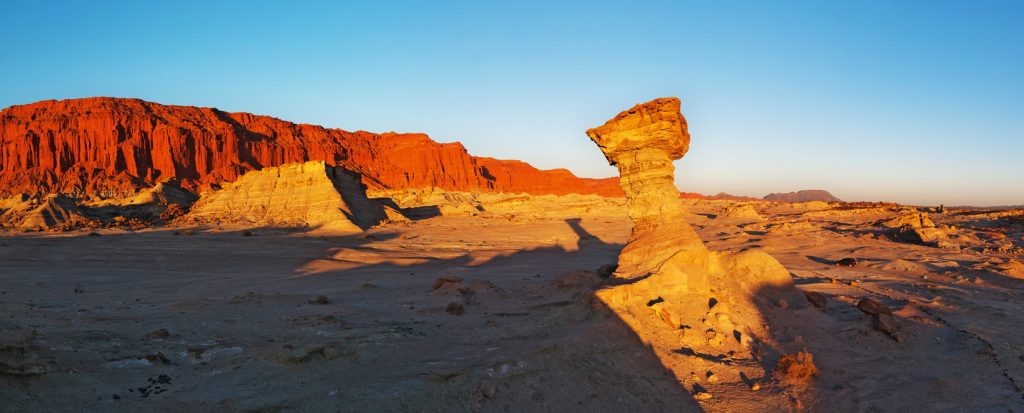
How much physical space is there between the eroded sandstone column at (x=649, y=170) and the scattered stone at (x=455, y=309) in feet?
10.4

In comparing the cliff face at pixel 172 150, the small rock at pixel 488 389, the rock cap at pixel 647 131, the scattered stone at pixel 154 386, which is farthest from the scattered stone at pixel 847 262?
the cliff face at pixel 172 150

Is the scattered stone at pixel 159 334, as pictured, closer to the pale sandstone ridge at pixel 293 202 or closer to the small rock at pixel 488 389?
the small rock at pixel 488 389

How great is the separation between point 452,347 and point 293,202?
27276 mm

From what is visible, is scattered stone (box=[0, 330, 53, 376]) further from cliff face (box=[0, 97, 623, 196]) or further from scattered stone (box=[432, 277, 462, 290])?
cliff face (box=[0, 97, 623, 196])

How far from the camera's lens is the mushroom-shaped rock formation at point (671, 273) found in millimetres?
6961

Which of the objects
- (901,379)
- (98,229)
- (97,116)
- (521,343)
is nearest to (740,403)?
(901,379)

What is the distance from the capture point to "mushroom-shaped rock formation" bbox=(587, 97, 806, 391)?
22.8ft

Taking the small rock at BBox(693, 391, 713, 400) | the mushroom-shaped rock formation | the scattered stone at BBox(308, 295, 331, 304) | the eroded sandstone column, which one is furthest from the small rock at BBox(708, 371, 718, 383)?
the scattered stone at BBox(308, 295, 331, 304)

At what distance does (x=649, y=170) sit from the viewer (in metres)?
10.4

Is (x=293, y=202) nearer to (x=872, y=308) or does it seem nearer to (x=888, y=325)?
(x=872, y=308)

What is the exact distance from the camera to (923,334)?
701cm

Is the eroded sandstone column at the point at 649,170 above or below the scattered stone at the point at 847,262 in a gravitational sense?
above

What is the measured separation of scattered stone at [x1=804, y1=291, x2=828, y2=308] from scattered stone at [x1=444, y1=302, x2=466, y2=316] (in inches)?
240

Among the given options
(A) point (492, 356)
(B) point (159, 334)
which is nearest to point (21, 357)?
(B) point (159, 334)
